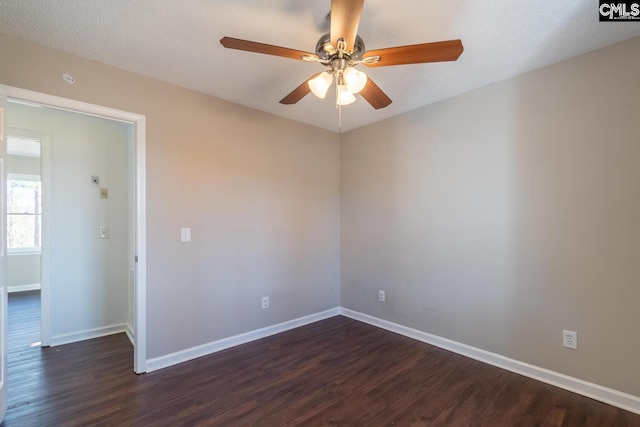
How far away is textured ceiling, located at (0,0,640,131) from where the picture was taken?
5.24 ft

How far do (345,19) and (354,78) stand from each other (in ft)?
1.06

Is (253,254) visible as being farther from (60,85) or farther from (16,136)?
(16,136)

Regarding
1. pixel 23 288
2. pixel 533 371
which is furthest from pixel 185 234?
pixel 23 288

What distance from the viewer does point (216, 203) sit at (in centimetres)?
274

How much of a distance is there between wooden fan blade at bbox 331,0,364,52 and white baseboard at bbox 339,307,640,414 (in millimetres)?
2614

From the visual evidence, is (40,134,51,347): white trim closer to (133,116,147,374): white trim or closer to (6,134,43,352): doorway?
(133,116,147,374): white trim

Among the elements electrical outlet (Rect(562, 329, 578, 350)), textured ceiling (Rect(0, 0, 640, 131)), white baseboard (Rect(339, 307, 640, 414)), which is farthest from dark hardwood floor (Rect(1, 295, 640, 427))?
textured ceiling (Rect(0, 0, 640, 131))

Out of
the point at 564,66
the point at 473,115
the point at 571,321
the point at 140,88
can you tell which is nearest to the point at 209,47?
the point at 140,88

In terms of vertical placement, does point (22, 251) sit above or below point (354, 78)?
below

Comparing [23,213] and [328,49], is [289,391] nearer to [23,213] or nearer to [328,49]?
[328,49]

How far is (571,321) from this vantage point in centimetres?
207

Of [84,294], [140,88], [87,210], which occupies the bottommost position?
[84,294]

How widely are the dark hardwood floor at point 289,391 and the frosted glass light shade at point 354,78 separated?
1991 millimetres

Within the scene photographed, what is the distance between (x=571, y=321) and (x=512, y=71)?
191 cm
